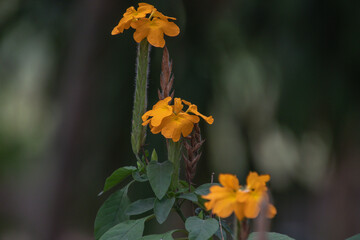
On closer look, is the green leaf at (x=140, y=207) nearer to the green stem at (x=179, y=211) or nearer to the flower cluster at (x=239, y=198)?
the green stem at (x=179, y=211)

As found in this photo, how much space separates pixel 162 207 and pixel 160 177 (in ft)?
0.14

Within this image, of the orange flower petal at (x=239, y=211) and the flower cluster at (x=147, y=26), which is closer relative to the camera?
the orange flower petal at (x=239, y=211)

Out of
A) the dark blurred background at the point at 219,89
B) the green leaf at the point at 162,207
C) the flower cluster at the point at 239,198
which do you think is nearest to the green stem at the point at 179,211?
the green leaf at the point at 162,207

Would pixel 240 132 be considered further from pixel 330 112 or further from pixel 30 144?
pixel 30 144

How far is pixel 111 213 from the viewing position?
94cm

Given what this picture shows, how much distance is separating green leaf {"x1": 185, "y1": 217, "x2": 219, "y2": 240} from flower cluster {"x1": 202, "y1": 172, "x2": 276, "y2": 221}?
0.31 ft

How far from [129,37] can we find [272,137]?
3.98ft

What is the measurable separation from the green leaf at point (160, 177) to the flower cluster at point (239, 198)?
17 centimetres

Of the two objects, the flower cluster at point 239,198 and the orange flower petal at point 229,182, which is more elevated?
the orange flower petal at point 229,182

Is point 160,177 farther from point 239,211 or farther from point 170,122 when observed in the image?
point 239,211

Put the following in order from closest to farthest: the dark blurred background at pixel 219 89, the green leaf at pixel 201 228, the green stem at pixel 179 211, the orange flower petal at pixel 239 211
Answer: the orange flower petal at pixel 239 211 < the green leaf at pixel 201 228 < the green stem at pixel 179 211 < the dark blurred background at pixel 219 89

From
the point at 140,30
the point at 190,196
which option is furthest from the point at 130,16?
the point at 190,196

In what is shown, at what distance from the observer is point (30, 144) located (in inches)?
216

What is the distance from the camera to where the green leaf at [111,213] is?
3.04 ft
